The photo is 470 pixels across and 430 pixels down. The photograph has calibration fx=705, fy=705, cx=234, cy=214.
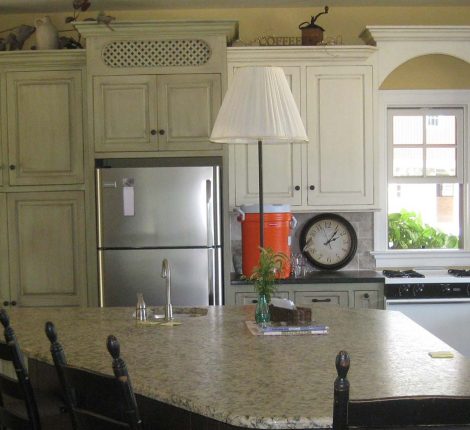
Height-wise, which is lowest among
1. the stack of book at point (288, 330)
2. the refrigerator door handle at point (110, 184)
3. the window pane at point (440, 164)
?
the stack of book at point (288, 330)

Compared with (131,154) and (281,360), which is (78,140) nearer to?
(131,154)

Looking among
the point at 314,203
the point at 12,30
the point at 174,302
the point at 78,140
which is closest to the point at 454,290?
the point at 314,203

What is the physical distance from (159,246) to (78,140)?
946 millimetres

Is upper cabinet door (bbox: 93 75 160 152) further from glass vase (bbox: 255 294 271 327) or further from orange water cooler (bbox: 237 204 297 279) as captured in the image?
glass vase (bbox: 255 294 271 327)

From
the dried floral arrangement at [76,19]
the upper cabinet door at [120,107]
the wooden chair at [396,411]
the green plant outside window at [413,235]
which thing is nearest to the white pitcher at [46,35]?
the dried floral arrangement at [76,19]

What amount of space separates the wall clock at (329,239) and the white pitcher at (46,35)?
213cm

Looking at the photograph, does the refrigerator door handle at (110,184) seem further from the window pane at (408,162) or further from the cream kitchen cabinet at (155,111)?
the window pane at (408,162)

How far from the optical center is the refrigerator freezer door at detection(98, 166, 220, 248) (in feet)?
14.4

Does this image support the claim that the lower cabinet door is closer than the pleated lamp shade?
No

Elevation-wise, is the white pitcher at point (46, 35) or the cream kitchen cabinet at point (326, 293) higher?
the white pitcher at point (46, 35)

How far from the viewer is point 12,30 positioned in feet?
16.6

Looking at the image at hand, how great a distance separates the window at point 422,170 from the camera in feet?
16.9

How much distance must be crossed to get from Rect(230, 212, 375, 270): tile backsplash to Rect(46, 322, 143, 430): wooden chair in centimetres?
313

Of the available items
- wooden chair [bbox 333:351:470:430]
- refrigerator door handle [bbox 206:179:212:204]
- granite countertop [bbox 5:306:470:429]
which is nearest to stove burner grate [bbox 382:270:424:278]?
refrigerator door handle [bbox 206:179:212:204]
